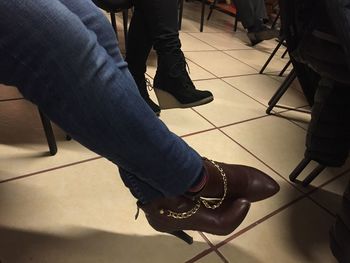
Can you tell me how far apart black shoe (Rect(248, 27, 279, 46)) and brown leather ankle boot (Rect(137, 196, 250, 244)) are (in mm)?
2086

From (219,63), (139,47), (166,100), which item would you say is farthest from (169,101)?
(219,63)

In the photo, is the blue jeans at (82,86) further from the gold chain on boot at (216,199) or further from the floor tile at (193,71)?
the floor tile at (193,71)

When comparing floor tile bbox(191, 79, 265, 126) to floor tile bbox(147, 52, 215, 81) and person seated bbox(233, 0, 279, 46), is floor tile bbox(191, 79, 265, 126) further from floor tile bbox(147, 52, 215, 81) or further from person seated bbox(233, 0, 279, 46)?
person seated bbox(233, 0, 279, 46)

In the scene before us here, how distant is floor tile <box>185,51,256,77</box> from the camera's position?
180 cm

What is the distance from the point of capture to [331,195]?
0.95 m

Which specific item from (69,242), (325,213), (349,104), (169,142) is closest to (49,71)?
(169,142)

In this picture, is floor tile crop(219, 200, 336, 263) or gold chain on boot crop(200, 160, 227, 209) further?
floor tile crop(219, 200, 336, 263)

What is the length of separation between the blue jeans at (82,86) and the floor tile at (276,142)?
2.18ft

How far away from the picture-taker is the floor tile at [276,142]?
1052 mm

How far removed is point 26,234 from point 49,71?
0.46 m

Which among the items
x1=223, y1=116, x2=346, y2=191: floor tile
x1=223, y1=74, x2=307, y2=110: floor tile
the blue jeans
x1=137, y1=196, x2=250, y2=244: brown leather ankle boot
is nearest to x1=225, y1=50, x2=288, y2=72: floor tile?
x1=223, y1=74, x2=307, y2=110: floor tile

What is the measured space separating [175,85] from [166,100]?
8 centimetres

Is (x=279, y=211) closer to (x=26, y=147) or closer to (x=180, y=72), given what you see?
(x=180, y=72)

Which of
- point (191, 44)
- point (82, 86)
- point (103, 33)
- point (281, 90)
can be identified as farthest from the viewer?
point (191, 44)
